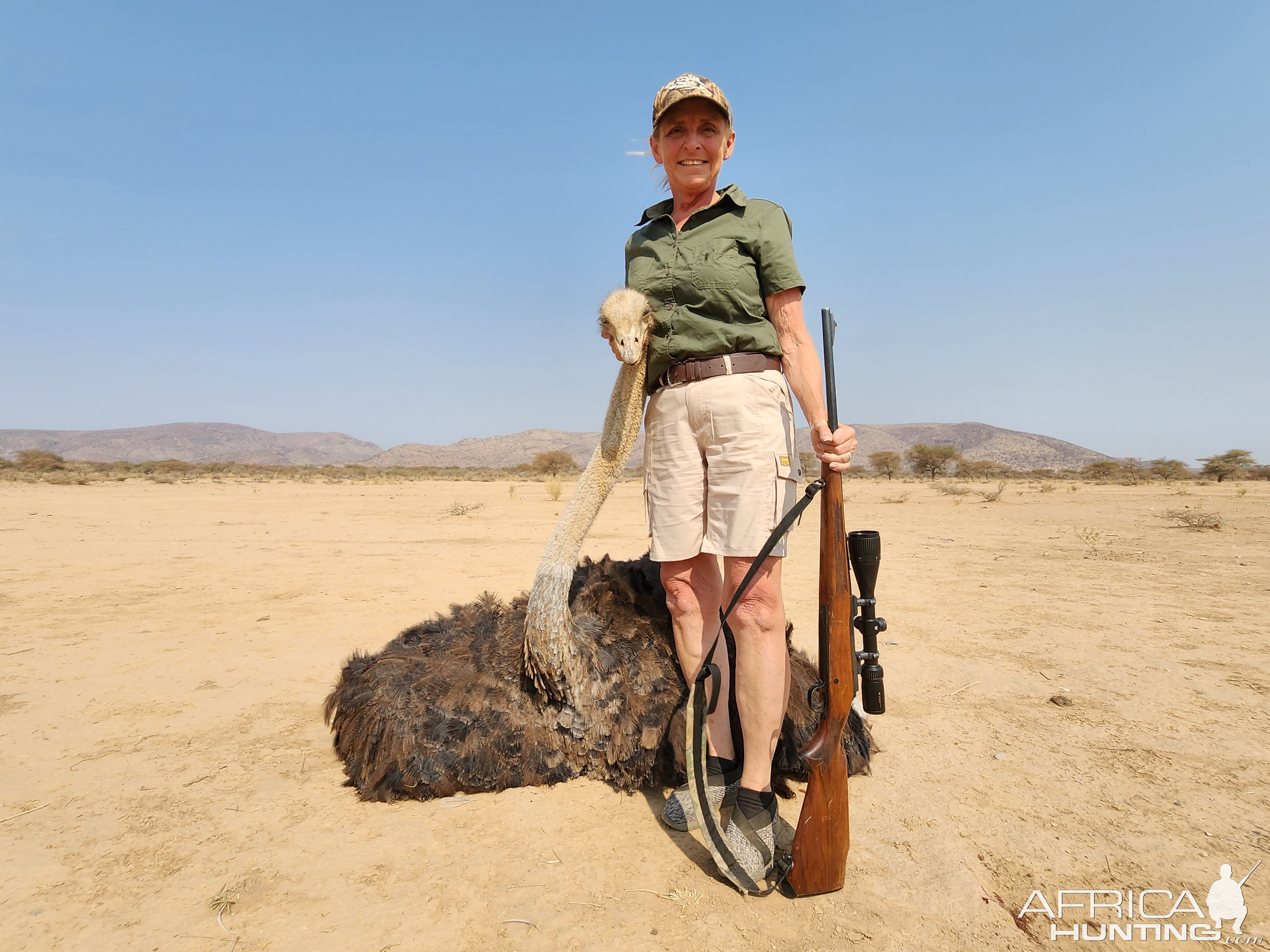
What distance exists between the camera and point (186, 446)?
130 metres

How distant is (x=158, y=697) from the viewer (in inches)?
154

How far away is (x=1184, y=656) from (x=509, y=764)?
14.9 ft

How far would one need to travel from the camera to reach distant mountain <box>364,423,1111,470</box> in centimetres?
7481

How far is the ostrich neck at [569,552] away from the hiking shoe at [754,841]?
88 cm

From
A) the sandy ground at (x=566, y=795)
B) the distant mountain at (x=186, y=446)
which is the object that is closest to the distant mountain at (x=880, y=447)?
the distant mountain at (x=186, y=446)

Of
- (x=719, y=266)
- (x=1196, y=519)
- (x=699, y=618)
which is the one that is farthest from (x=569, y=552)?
(x=1196, y=519)

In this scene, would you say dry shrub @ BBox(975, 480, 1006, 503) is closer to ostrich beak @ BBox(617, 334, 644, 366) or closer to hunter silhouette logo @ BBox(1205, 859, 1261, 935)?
hunter silhouette logo @ BBox(1205, 859, 1261, 935)

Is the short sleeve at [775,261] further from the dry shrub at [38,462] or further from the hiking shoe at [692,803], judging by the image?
the dry shrub at [38,462]

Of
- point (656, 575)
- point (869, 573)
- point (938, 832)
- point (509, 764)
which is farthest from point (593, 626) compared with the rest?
point (938, 832)

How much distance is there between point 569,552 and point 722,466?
0.84 m

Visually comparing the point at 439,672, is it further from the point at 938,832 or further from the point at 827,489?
the point at 938,832

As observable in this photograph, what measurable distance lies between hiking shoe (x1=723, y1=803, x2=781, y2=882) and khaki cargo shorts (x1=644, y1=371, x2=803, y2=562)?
959 mm

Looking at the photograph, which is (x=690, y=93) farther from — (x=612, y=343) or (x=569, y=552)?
(x=569, y=552)

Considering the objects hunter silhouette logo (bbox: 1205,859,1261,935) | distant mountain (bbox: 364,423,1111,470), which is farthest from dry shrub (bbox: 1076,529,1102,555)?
distant mountain (bbox: 364,423,1111,470)
